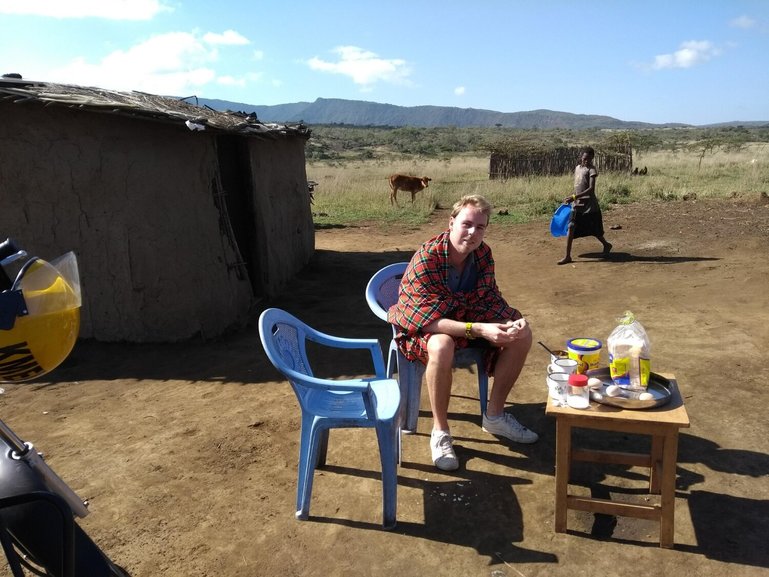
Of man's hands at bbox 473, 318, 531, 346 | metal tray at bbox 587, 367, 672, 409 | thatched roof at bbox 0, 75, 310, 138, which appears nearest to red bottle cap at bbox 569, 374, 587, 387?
metal tray at bbox 587, 367, 672, 409

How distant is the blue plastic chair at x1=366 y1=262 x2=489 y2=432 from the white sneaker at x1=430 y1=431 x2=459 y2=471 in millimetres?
300

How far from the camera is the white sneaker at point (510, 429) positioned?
3.62m

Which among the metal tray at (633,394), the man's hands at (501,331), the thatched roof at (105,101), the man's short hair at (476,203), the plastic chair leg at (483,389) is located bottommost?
the plastic chair leg at (483,389)

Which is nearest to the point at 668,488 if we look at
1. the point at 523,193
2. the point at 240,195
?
the point at 240,195

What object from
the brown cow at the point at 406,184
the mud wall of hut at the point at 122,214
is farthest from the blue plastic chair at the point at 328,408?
the brown cow at the point at 406,184

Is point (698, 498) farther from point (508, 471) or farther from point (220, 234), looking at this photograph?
point (220, 234)

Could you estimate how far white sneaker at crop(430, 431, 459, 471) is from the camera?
3.35 meters

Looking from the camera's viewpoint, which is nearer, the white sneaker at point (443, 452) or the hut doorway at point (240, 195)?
the white sneaker at point (443, 452)

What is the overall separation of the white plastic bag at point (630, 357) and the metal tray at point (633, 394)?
50mm

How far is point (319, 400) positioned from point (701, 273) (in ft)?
20.3

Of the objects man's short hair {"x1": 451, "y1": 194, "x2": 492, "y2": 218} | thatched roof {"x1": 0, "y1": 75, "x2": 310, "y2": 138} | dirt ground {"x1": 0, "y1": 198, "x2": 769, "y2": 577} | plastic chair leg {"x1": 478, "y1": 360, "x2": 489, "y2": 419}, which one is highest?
thatched roof {"x1": 0, "y1": 75, "x2": 310, "y2": 138}

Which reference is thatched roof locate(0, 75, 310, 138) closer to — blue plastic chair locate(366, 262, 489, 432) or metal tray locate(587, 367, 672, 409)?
blue plastic chair locate(366, 262, 489, 432)

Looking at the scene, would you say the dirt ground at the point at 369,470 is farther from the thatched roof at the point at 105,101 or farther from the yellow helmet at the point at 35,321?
the thatched roof at the point at 105,101

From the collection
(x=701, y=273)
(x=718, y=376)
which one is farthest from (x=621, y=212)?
(x=718, y=376)
